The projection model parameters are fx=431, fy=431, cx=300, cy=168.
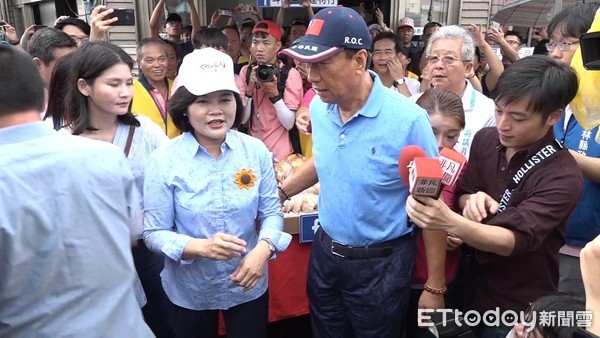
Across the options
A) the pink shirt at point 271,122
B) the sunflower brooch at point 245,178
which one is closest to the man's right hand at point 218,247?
the sunflower brooch at point 245,178

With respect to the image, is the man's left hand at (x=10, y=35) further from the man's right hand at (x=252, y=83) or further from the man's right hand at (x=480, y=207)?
the man's right hand at (x=480, y=207)

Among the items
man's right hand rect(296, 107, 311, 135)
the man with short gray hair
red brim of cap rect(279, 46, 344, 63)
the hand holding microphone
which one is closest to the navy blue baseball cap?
red brim of cap rect(279, 46, 344, 63)

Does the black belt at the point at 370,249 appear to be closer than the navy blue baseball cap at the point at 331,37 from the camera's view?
No

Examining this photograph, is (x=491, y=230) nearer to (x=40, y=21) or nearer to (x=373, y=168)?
(x=373, y=168)

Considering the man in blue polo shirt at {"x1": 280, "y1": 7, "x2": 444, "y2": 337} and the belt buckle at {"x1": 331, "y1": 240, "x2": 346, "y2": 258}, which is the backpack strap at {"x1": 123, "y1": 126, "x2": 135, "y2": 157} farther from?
the belt buckle at {"x1": 331, "y1": 240, "x2": 346, "y2": 258}

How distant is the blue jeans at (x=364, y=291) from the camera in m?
1.74

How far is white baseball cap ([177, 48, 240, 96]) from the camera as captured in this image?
178 centimetres

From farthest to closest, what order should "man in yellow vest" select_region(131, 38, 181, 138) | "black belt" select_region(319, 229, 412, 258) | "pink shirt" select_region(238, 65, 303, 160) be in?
"pink shirt" select_region(238, 65, 303, 160) → "man in yellow vest" select_region(131, 38, 181, 138) → "black belt" select_region(319, 229, 412, 258)

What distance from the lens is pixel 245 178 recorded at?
1.86m

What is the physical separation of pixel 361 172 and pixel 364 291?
0.49 meters

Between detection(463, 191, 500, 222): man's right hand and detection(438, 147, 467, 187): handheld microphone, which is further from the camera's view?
detection(463, 191, 500, 222): man's right hand

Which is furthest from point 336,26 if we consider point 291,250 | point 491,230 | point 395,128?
point 291,250

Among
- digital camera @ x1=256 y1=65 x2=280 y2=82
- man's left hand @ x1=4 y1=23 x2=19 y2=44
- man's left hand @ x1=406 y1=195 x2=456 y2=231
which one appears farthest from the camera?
man's left hand @ x1=4 y1=23 x2=19 y2=44

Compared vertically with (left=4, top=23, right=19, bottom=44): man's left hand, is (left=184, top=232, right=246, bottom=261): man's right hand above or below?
below
